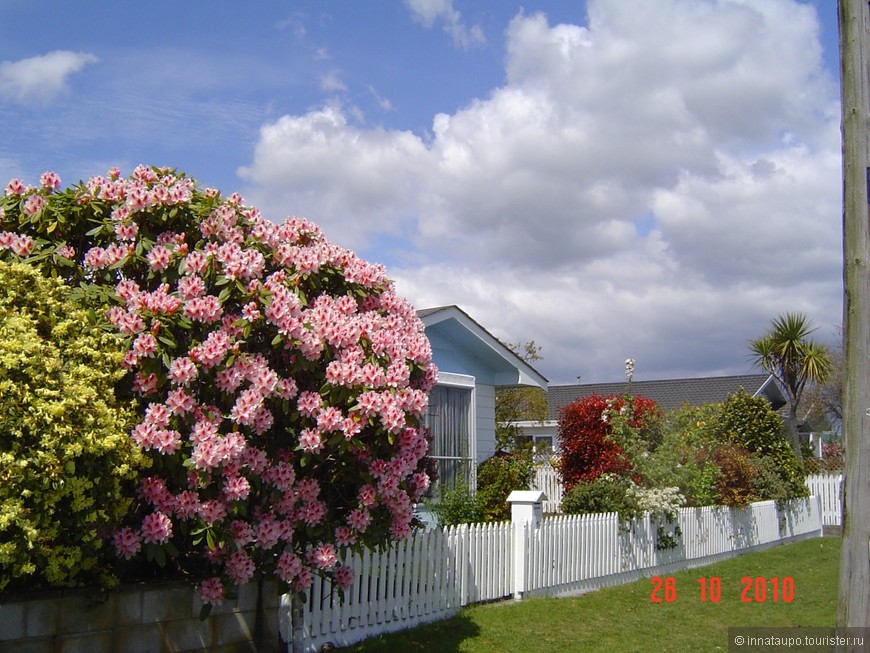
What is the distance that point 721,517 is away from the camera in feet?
51.2

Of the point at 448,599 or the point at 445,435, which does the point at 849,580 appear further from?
the point at 445,435

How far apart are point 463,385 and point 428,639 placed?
5636 mm

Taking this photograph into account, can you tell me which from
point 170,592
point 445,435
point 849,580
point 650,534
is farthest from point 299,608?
point 650,534

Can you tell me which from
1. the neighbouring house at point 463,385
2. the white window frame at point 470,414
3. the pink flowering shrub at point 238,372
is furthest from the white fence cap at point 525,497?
the pink flowering shrub at point 238,372

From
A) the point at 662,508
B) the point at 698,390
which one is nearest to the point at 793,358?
the point at 698,390

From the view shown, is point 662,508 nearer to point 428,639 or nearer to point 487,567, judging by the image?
point 487,567

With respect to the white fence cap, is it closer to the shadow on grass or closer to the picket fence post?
the picket fence post

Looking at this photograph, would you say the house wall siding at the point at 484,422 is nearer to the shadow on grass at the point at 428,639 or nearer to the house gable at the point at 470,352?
the house gable at the point at 470,352

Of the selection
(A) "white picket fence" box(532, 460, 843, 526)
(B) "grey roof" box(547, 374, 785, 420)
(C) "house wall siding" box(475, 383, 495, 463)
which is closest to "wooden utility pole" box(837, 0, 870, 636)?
(C) "house wall siding" box(475, 383, 495, 463)

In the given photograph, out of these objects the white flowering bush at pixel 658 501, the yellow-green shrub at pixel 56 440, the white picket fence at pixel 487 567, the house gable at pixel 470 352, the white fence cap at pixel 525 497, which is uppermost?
the house gable at pixel 470 352

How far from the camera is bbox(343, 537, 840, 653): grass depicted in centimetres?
790

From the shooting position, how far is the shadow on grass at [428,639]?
300 inches

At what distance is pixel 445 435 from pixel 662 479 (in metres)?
3.88

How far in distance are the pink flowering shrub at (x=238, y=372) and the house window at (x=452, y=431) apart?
594 cm
